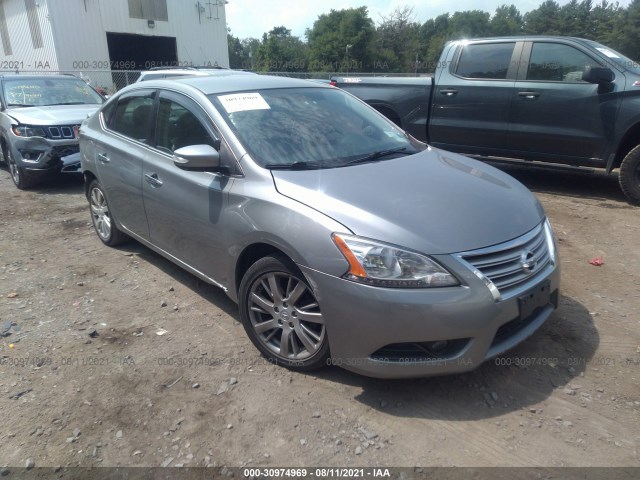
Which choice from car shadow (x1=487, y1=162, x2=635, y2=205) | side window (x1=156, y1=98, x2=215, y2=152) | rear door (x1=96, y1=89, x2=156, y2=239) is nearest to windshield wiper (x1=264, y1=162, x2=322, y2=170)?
side window (x1=156, y1=98, x2=215, y2=152)

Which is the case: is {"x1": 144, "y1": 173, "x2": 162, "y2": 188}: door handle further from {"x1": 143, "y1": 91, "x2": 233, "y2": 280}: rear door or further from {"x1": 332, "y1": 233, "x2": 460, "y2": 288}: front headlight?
{"x1": 332, "y1": 233, "x2": 460, "y2": 288}: front headlight

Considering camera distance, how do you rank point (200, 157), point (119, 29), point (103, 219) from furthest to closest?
point (119, 29), point (103, 219), point (200, 157)

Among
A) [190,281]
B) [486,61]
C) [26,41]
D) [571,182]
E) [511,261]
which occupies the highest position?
[26,41]

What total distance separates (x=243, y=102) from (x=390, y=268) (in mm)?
1746

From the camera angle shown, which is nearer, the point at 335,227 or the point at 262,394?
the point at 335,227

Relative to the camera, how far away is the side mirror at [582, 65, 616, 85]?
564cm

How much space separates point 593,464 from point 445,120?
18.5 ft

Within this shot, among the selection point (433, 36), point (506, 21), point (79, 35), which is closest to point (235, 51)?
point (433, 36)

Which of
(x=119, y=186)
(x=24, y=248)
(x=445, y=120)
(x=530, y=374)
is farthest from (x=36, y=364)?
(x=445, y=120)

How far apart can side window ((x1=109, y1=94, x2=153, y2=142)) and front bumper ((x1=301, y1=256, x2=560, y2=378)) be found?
2258 millimetres

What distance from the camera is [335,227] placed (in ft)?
8.34

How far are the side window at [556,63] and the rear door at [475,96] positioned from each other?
0.24m

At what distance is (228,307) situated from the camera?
3.81 m

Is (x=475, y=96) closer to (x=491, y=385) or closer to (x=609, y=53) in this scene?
(x=609, y=53)
